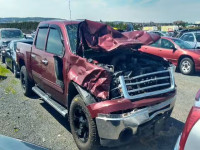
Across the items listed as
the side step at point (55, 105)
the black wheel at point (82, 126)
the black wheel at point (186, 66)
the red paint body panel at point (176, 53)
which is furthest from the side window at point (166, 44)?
the black wheel at point (82, 126)

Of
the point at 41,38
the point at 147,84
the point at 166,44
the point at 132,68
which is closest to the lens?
the point at 147,84

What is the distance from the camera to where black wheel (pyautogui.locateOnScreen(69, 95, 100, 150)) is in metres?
3.38

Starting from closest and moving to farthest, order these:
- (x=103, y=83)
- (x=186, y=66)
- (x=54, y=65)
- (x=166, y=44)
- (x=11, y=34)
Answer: (x=103, y=83), (x=54, y=65), (x=186, y=66), (x=166, y=44), (x=11, y=34)

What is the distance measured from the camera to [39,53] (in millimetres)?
5219

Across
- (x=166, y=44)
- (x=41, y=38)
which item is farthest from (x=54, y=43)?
(x=166, y=44)

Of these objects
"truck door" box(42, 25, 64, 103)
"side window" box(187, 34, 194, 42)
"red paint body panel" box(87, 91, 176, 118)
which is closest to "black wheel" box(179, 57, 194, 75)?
"side window" box(187, 34, 194, 42)

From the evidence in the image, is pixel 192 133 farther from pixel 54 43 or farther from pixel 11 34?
pixel 11 34

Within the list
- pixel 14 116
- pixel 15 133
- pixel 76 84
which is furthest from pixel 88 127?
pixel 14 116

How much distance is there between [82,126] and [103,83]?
88 centimetres

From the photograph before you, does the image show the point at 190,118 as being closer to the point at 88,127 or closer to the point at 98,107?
the point at 98,107

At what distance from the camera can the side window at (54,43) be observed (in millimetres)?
4507

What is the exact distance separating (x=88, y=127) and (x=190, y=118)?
1.72m

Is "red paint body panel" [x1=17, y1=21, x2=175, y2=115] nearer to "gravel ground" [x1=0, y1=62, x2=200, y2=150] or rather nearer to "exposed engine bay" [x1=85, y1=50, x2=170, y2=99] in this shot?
"exposed engine bay" [x1=85, y1=50, x2=170, y2=99]

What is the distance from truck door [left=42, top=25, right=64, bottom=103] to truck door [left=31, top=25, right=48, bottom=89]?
0.70 feet
